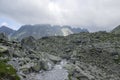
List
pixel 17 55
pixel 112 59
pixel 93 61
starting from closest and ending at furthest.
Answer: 1. pixel 17 55
2. pixel 93 61
3. pixel 112 59

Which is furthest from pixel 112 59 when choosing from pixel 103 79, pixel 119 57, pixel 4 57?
pixel 4 57

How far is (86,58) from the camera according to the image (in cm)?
9338

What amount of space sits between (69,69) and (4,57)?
52.7 feet

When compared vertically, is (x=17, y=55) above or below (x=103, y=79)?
above

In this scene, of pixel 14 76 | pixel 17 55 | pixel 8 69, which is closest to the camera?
pixel 14 76

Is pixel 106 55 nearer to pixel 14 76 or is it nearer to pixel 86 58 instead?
pixel 86 58

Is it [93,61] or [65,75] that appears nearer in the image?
[65,75]

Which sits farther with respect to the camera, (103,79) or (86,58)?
(86,58)

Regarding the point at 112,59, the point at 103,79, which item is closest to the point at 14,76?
the point at 103,79

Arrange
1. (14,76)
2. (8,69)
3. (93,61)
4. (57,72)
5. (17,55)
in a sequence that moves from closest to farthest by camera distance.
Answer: (14,76), (8,69), (57,72), (17,55), (93,61)

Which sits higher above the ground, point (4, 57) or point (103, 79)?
point (4, 57)

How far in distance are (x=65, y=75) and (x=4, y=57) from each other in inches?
573

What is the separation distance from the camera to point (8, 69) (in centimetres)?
4559

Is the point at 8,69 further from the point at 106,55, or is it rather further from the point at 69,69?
the point at 106,55
